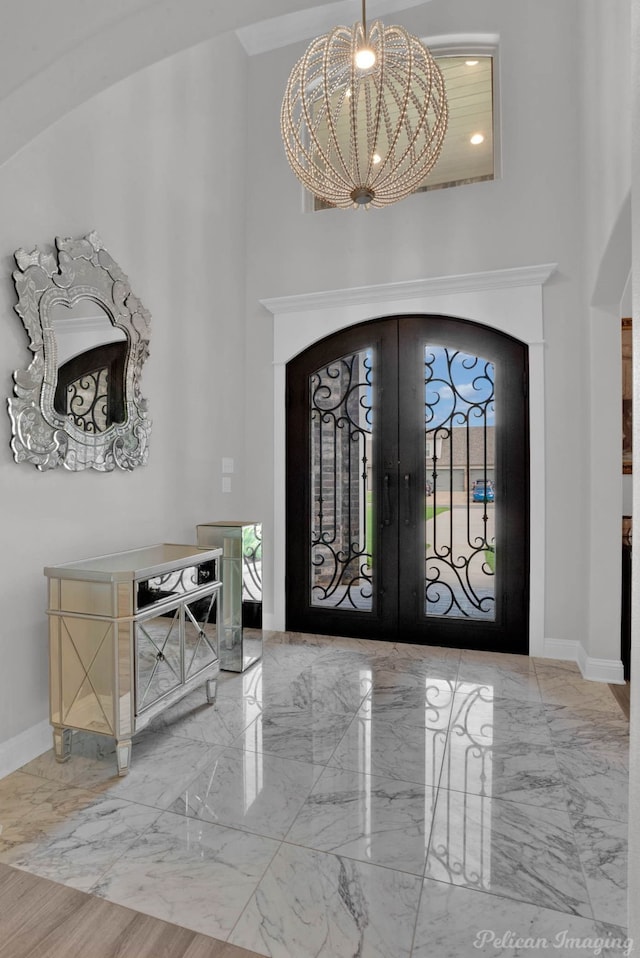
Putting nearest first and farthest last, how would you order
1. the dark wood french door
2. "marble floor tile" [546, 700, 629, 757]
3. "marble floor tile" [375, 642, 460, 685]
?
"marble floor tile" [546, 700, 629, 757] → "marble floor tile" [375, 642, 460, 685] → the dark wood french door

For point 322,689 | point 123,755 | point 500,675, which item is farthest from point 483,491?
point 123,755

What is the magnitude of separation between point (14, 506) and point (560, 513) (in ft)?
10.1

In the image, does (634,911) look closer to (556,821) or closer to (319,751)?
(556,821)

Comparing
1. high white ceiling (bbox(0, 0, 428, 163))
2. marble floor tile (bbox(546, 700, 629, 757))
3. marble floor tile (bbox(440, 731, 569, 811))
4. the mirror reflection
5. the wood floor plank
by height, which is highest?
high white ceiling (bbox(0, 0, 428, 163))

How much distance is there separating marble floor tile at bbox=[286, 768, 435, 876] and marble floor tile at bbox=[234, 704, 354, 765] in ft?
0.56

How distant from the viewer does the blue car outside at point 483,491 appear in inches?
141

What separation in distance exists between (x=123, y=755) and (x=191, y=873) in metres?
0.64

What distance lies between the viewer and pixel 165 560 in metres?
2.43

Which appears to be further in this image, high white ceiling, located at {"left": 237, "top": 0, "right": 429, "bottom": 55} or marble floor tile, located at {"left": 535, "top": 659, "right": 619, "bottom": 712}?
high white ceiling, located at {"left": 237, "top": 0, "right": 429, "bottom": 55}

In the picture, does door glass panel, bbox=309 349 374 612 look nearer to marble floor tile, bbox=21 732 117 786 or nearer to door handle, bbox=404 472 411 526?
door handle, bbox=404 472 411 526

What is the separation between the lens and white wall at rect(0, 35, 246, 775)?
2172mm

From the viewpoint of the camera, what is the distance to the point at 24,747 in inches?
85.8

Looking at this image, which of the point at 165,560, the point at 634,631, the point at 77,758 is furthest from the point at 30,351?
the point at 634,631

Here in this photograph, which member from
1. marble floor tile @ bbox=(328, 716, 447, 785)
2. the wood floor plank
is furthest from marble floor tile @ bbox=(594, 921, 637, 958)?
the wood floor plank
